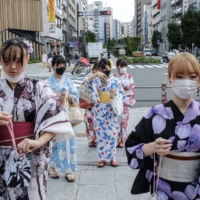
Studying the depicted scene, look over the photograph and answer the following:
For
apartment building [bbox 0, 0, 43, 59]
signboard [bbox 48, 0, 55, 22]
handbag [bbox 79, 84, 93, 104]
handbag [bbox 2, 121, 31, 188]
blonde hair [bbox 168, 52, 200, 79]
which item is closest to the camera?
blonde hair [bbox 168, 52, 200, 79]

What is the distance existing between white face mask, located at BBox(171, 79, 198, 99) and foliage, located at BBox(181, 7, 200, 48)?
38.1 meters

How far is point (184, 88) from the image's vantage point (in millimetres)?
1872

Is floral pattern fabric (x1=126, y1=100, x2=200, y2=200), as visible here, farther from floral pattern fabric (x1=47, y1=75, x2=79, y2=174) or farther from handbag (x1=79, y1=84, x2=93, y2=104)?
handbag (x1=79, y1=84, x2=93, y2=104)

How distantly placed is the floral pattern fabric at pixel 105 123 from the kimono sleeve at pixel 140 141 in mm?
2574

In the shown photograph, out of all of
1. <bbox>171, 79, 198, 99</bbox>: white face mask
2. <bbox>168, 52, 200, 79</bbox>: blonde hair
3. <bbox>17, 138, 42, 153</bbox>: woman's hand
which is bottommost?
<bbox>17, 138, 42, 153</bbox>: woman's hand

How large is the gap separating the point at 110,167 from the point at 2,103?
276cm

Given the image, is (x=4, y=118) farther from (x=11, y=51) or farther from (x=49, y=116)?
(x=11, y=51)

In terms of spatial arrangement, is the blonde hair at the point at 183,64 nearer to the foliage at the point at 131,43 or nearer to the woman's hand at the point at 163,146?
the woman's hand at the point at 163,146

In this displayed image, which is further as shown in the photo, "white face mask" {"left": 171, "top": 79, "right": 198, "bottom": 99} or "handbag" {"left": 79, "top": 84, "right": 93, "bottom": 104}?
"handbag" {"left": 79, "top": 84, "right": 93, "bottom": 104}

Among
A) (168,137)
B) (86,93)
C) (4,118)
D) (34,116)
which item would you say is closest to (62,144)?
(86,93)

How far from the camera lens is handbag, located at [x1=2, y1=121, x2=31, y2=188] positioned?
6.73 ft

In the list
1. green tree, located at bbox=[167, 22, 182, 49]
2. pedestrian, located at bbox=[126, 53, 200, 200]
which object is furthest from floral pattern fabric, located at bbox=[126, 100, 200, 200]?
green tree, located at bbox=[167, 22, 182, 49]

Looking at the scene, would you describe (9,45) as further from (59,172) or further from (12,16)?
(12,16)

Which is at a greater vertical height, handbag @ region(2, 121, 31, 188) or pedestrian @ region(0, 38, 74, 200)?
pedestrian @ region(0, 38, 74, 200)
